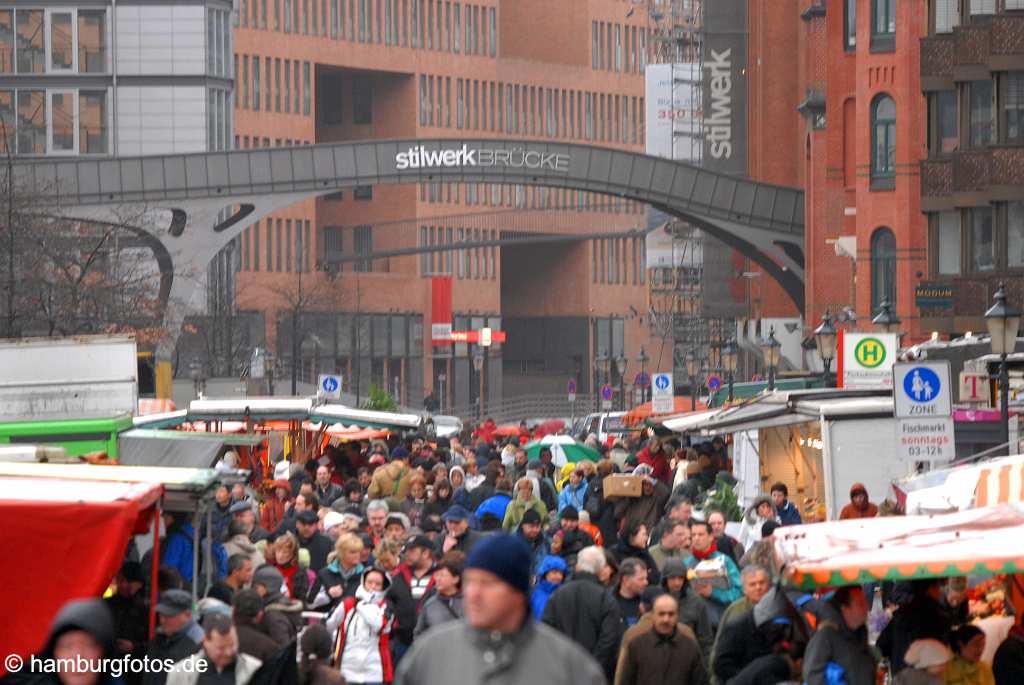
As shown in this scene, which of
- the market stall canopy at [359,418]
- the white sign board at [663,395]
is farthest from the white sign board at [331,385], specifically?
the market stall canopy at [359,418]

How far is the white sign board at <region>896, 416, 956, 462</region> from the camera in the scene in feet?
66.1

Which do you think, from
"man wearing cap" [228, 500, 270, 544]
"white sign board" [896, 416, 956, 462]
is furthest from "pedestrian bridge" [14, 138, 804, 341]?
"man wearing cap" [228, 500, 270, 544]

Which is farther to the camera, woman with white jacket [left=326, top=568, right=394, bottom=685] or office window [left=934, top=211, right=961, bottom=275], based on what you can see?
office window [left=934, top=211, right=961, bottom=275]

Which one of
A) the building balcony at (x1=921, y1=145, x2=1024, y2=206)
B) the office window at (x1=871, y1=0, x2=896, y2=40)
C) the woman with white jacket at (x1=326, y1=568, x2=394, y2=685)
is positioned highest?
the office window at (x1=871, y1=0, x2=896, y2=40)

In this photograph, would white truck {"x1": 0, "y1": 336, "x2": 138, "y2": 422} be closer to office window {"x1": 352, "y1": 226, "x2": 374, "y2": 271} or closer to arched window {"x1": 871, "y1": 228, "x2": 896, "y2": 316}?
arched window {"x1": 871, "y1": 228, "x2": 896, "y2": 316}

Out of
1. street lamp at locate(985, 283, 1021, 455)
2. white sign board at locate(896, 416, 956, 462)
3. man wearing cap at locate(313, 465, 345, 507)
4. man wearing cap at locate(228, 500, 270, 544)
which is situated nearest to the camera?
man wearing cap at locate(228, 500, 270, 544)

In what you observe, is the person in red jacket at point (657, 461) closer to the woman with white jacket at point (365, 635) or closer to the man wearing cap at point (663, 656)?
the woman with white jacket at point (365, 635)

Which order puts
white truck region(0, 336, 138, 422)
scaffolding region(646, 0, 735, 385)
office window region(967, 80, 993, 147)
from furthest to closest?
1. scaffolding region(646, 0, 735, 385)
2. office window region(967, 80, 993, 147)
3. white truck region(0, 336, 138, 422)

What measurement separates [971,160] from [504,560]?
3821 cm

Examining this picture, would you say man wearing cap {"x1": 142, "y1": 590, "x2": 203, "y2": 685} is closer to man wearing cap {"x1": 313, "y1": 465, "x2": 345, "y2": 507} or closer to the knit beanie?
the knit beanie

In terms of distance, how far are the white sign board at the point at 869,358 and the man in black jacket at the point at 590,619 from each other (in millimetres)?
16237

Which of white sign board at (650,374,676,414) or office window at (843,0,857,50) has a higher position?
office window at (843,0,857,50)

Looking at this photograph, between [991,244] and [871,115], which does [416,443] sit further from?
[871,115]

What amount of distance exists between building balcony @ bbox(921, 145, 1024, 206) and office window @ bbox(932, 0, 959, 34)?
2894mm
